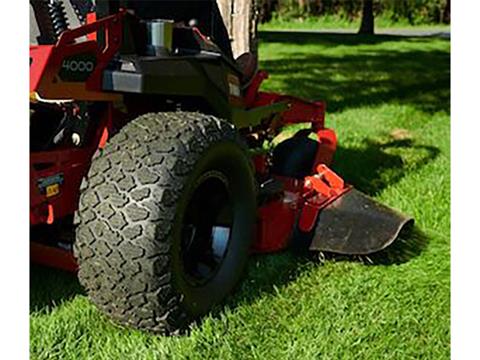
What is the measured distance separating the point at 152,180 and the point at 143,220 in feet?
0.48

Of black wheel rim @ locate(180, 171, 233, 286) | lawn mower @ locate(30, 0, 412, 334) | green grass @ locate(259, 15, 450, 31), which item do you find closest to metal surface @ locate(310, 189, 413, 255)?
lawn mower @ locate(30, 0, 412, 334)

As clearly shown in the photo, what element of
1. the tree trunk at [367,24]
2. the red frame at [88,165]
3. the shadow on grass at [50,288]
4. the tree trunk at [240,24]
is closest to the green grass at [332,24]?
the tree trunk at [367,24]

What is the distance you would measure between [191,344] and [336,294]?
83 cm

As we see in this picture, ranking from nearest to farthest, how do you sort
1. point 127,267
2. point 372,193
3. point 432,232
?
point 127,267 < point 432,232 < point 372,193

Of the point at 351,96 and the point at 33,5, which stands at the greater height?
the point at 33,5

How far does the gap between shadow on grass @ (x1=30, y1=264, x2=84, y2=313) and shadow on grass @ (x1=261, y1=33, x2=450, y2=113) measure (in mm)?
4763

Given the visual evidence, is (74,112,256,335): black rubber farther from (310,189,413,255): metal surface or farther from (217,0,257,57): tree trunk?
(217,0,257,57): tree trunk

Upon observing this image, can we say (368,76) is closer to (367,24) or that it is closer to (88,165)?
(88,165)

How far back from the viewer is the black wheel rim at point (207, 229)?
311 cm

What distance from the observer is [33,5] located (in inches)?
117

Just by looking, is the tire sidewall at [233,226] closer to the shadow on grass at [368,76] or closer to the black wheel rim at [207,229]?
the black wheel rim at [207,229]

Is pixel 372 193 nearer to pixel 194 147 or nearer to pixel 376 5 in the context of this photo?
pixel 194 147

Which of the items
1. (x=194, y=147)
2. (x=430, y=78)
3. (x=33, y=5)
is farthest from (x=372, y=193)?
(x=430, y=78)

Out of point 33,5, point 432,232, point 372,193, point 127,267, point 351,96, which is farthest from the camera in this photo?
point 351,96
